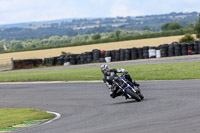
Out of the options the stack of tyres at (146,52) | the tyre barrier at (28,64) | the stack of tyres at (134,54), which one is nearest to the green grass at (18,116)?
the stack of tyres at (146,52)

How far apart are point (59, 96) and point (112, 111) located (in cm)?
700

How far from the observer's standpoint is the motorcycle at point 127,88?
1446 cm

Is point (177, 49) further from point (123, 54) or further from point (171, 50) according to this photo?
point (123, 54)

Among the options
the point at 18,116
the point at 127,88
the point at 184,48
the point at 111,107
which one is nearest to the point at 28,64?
the point at 184,48

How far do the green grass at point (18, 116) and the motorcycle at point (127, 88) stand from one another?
251cm

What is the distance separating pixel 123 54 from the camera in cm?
3978

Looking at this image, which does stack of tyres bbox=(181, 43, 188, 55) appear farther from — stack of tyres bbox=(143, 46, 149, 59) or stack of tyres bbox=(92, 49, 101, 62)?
stack of tyres bbox=(92, 49, 101, 62)

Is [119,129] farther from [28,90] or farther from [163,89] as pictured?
[28,90]

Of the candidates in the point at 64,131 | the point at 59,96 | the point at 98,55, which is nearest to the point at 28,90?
the point at 59,96

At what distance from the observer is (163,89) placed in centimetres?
1722

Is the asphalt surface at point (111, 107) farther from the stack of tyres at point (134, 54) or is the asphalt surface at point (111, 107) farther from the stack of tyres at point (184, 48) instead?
the stack of tyres at point (134, 54)

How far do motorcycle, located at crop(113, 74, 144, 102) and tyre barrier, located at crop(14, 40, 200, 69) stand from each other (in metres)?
21.7

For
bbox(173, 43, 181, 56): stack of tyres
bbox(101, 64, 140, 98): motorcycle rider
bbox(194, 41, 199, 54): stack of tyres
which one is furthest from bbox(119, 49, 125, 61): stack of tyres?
bbox(101, 64, 140, 98): motorcycle rider

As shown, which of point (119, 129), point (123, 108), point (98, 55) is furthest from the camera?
point (98, 55)
